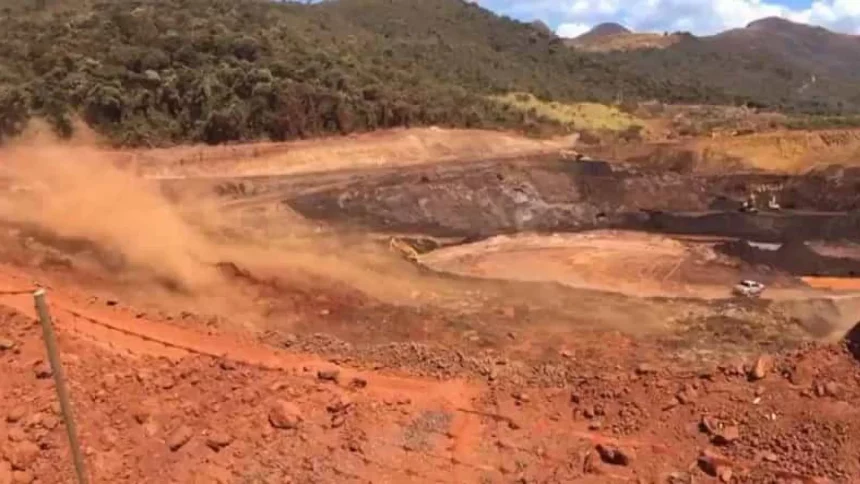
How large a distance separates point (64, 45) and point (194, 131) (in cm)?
968

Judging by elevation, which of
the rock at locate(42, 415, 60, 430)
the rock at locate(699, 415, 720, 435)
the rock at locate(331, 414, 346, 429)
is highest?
the rock at locate(42, 415, 60, 430)

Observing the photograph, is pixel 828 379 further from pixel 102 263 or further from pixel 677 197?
pixel 677 197

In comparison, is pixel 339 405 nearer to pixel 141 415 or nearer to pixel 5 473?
pixel 141 415

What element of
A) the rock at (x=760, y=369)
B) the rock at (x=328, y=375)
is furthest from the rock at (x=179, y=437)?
the rock at (x=760, y=369)

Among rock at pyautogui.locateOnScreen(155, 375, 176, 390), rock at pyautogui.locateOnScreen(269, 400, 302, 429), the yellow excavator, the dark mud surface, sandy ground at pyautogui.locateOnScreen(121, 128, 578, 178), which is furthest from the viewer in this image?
sandy ground at pyautogui.locateOnScreen(121, 128, 578, 178)

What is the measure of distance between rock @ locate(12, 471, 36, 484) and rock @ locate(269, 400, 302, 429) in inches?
112

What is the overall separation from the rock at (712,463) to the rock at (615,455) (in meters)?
0.81

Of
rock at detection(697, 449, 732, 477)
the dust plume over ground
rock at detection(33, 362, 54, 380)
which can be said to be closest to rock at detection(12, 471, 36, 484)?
rock at detection(33, 362, 54, 380)

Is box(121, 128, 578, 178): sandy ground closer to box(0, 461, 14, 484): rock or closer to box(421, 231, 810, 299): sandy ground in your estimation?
box(421, 231, 810, 299): sandy ground

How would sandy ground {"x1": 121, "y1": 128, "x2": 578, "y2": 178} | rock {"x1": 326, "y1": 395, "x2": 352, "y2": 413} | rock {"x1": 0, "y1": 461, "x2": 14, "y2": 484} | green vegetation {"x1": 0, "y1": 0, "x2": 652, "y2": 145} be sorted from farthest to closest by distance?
green vegetation {"x1": 0, "y1": 0, "x2": 652, "y2": 145}
sandy ground {"x1": 121, "y1": 128, "x2": 578, "y2": 178}
rock {"x1": 326, "y1": 395, "x2": 352, "y2": 413}
rock {"x1": 0, "y1": 461, "x2": 14, "y2": 484}

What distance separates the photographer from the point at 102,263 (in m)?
18.8

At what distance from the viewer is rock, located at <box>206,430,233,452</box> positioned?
10.8 metres

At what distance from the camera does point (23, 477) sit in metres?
10.3

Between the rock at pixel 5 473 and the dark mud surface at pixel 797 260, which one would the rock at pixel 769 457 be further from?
the dark mud surface at pixel 797 260
